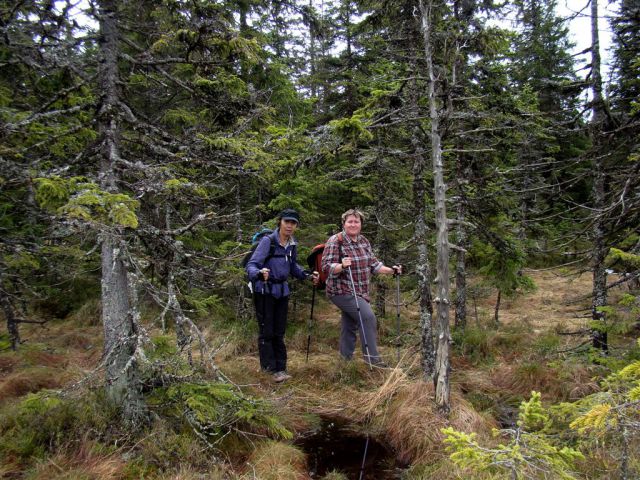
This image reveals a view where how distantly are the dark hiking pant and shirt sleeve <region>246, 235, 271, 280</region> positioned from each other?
0.57 metres

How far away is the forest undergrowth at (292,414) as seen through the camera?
3.92 meters

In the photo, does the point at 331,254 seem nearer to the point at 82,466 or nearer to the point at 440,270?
the point at 440,270

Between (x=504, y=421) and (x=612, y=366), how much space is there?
1847 mm

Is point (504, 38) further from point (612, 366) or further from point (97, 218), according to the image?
point (97, 218)

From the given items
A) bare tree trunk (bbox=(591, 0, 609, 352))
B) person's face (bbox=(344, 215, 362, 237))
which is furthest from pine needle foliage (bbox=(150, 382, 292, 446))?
bare tree trunk (bbox=(591, 0, 609, 352))

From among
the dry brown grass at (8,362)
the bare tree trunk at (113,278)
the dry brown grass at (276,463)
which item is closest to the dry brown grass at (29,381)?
the dry brown grass at (8,362)

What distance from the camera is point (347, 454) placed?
4.95 metres

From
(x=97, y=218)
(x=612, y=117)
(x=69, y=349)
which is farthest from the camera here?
(x=69, y=349)

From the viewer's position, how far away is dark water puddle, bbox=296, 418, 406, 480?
4.59 meters

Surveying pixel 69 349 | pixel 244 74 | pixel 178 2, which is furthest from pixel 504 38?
pixel 69 349

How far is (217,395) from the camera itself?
15.3 feet

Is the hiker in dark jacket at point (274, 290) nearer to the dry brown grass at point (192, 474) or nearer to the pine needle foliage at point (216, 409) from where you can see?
the pine needle foliage at point (216, 409)

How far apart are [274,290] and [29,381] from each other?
14.1ft

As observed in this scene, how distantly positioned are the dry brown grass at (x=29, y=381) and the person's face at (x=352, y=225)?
5.26 metres
